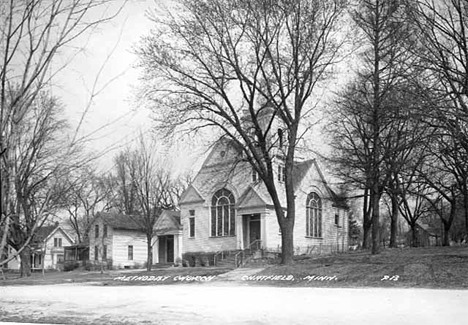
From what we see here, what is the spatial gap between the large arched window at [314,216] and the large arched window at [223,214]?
5274 mm

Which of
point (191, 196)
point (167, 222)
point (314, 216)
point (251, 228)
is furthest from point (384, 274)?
point (167, 222)

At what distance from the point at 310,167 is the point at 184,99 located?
17.1 m

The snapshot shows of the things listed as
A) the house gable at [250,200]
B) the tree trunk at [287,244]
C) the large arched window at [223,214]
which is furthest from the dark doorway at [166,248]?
the tree trunk at [287,244]

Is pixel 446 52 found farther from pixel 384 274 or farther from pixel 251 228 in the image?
pixel 251 228

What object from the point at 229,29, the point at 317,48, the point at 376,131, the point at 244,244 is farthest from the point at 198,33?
the point at 244,244

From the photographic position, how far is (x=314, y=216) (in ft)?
136

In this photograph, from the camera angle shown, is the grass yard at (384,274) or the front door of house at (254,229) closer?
the grass yard at (384,274)

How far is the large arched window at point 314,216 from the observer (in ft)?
133

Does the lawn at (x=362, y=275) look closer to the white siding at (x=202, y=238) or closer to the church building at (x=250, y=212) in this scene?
the church building at (x=250, y=212)

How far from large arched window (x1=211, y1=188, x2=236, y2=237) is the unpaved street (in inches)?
976

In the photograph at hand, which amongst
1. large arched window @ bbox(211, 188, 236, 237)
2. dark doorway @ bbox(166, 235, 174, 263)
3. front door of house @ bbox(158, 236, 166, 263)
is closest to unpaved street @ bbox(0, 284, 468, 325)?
large arched window @ bbox(211, 188, 236, 237)

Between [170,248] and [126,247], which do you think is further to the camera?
[126,247]

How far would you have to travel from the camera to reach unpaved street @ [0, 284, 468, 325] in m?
9.26

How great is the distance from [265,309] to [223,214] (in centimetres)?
2970
